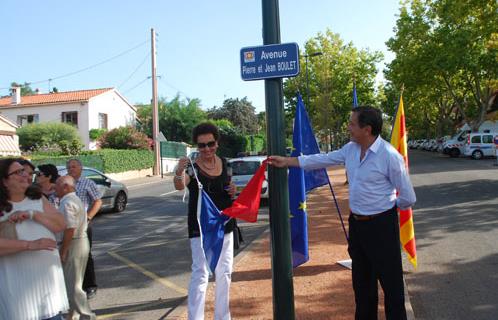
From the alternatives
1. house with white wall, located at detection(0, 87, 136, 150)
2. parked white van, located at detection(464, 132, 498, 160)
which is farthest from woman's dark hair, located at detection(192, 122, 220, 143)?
house with white wall, located at detection(0, 87, 136, 150)

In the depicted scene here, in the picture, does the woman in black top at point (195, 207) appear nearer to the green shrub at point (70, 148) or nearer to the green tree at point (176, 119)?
the green shrub at point (70, 148)

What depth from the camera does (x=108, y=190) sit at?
1291 centimetres

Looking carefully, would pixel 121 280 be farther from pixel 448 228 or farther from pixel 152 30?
pixel 152 30

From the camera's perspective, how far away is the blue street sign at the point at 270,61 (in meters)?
3.71

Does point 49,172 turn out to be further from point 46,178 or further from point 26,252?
point 26,252

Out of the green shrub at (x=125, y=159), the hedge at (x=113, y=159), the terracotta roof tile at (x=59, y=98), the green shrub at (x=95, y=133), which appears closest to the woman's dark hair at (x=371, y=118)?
the hedge at (x=113, y=159)

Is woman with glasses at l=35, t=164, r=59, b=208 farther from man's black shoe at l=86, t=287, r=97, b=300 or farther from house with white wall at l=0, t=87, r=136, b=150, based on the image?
house with white wall at l=0, t=87, r=136, b=150

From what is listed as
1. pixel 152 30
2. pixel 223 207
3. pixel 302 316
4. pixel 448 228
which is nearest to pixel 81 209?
pixel 223 207

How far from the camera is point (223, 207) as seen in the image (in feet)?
12.7

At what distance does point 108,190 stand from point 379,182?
10726 mm

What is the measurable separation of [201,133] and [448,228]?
Result: 663cm

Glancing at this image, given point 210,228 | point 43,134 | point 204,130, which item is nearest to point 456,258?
point 210,228

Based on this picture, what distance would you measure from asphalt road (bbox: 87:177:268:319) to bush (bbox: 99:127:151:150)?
20.6 meters

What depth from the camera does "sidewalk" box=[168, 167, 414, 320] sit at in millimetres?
→ 4488
